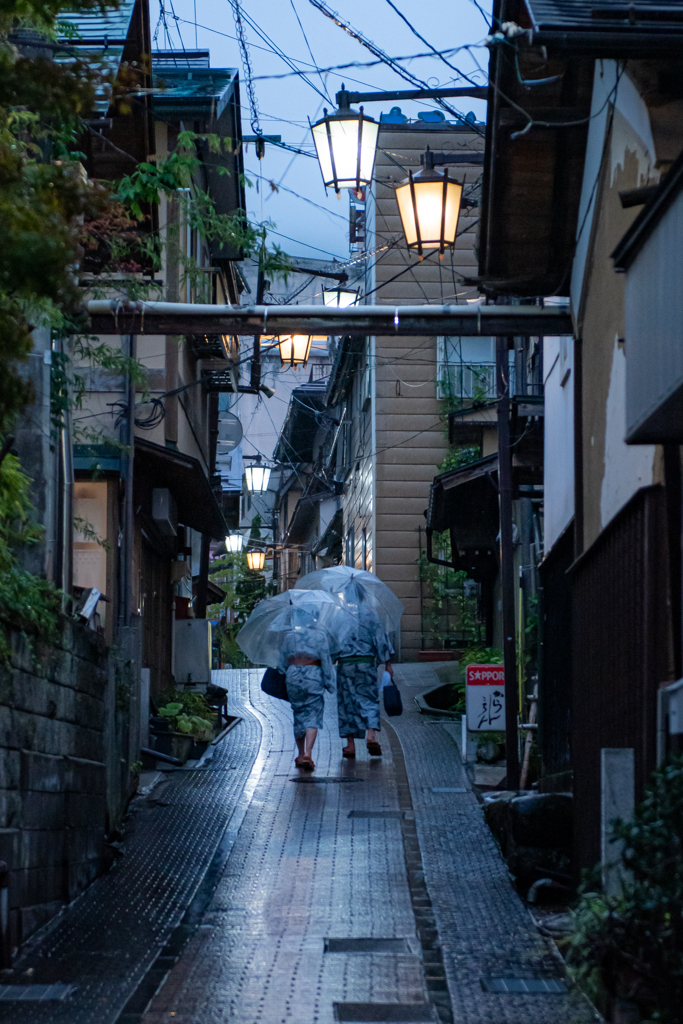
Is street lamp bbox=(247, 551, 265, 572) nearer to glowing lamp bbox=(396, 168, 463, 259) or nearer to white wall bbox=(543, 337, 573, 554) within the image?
white wall bbox=(543, 337, 573, 554)

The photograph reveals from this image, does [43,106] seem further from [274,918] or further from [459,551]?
[459,551]

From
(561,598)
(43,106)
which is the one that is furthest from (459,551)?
(43,106)

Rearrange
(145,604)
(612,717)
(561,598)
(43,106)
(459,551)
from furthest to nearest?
(459,551), (145,604), (561,598), (612,717), (43,106)

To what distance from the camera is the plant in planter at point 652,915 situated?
14.7ft

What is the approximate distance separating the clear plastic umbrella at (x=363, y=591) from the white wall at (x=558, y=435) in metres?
3.67

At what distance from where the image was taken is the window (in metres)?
29.7

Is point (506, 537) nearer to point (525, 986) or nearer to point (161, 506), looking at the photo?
point (161, 506)

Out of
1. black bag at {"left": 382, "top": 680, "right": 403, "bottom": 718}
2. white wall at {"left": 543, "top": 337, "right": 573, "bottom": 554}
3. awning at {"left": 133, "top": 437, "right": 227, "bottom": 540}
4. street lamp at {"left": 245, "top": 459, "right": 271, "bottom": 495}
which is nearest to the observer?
white wall at {"left": 543, "top": 337, "right": 573, "bottom": 554}

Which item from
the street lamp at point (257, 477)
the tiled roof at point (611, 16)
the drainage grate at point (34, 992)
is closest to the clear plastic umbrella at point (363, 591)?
the drainage grate at point (34, 992)

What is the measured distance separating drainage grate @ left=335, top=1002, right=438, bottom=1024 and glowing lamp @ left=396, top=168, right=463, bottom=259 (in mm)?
6031

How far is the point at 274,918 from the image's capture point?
328 inches

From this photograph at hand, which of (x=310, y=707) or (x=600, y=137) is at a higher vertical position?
(x=600, y=137)

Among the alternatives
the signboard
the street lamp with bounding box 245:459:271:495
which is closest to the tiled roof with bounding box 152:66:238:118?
the signboard

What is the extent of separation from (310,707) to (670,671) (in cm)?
929
